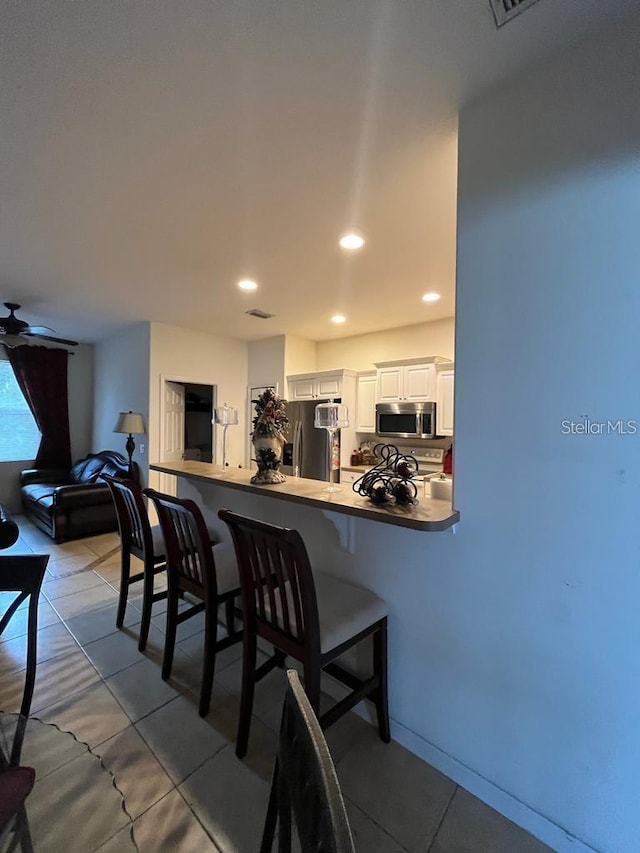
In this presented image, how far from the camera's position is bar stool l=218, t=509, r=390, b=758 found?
136cm

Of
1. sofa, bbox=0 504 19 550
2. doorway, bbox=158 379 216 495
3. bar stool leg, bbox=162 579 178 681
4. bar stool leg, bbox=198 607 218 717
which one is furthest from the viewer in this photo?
doorway, bbox=158 379 216 495

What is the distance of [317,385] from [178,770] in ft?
13.9

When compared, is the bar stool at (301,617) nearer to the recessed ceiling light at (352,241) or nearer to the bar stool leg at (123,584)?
the bar stool leg at (123,584)

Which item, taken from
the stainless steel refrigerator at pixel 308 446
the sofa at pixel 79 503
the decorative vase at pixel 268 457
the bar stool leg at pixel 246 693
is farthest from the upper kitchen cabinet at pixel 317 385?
the bar stool leg at pixel 246 693

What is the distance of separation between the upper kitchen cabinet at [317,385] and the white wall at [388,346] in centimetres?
51

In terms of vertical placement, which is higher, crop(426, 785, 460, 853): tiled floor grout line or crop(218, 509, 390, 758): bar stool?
crop(218, 509, 390, 758): bar stool

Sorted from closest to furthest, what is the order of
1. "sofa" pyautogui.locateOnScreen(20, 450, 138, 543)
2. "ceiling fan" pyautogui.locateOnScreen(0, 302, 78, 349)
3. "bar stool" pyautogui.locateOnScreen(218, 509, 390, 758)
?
"bar stool" pyautogui.locateOnScreen(218, 509, 390, 758) < "ceiling fan" pyautogui.locateOnScreen(0, 302, 78, 349) < "sofa" pyautogui.locateOnScreen(20, 450, 138, 543)

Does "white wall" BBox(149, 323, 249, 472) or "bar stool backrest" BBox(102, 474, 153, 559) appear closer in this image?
"bar stool backrest" BBox(102, 474, 153, 559)

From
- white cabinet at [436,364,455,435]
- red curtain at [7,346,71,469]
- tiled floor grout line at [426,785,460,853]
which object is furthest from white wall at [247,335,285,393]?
tiled floor grout line at [426,785,460,853]

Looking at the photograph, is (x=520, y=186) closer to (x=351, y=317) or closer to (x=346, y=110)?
(x=346, y=110)

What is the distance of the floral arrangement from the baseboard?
4.78 ft

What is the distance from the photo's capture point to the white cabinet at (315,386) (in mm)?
5012

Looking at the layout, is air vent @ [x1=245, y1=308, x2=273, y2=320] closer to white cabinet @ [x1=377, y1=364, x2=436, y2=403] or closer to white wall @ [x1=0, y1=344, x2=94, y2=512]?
white cabinet @ [x1=377, y1=364, x2=436, y2=403]

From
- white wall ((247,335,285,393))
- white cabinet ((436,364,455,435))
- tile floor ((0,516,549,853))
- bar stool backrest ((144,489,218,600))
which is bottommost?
tile floor ((0,516,549,853))
